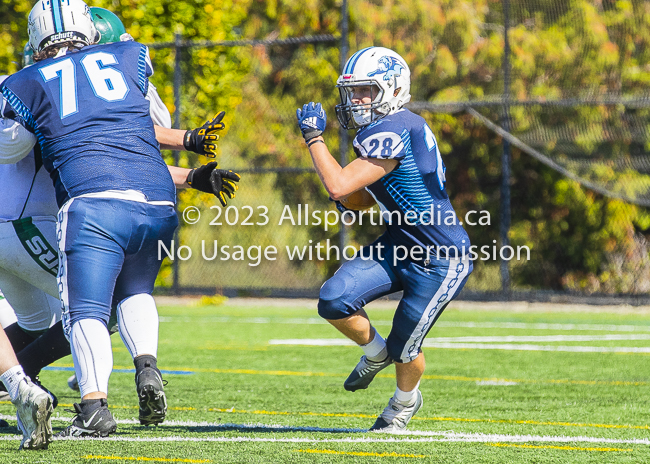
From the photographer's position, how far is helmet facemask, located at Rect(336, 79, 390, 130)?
170 inches

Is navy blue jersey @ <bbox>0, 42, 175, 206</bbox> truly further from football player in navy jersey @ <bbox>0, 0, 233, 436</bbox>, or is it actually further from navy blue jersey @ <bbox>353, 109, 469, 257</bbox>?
navy blue jersey @ <bbox>353, 109, 469, 257</bbox>

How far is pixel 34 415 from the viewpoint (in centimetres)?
353

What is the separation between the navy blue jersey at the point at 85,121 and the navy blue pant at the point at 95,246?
80mm

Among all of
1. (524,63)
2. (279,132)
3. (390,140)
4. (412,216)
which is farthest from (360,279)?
(279,132)

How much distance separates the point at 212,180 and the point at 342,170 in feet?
1.95

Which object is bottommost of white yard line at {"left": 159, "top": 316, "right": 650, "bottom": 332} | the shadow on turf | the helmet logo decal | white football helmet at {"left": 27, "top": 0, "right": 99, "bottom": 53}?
white yard line at {"left": 159, "top": 316, "right": 650, "bottom": 332}

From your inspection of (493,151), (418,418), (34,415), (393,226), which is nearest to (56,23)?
(34,415)

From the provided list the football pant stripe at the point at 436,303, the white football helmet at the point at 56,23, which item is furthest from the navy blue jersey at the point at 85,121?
the football pant stripe at the point at 436,303

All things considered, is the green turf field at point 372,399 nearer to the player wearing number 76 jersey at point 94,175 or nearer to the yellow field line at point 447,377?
the yellow field line at point 447,377

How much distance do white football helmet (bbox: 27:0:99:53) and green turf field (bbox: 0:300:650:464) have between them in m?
1.62

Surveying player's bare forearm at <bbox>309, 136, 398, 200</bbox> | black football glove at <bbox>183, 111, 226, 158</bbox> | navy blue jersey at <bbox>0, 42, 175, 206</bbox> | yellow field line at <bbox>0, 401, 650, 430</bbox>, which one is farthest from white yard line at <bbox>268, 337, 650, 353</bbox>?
navy blue jersey at <bbox>0, 42, 175, 206</bbox>

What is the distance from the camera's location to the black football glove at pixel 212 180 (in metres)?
4.27

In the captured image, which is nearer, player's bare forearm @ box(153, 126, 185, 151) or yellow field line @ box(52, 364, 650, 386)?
player's bare forearm @ box(153, 126, 185, 151)

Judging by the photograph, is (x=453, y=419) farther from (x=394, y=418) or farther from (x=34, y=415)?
(x=34, y=415)
